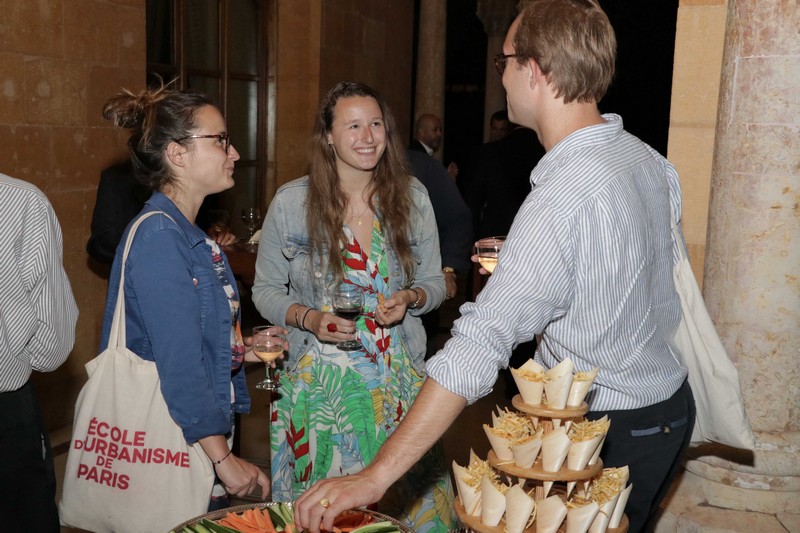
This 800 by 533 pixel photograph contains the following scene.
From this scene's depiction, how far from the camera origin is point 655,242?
1924 mm

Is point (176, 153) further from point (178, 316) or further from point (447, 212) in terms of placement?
point (447, 212)

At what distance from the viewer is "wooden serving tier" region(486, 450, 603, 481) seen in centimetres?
154

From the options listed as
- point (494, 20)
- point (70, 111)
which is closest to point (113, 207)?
point (70, 111)

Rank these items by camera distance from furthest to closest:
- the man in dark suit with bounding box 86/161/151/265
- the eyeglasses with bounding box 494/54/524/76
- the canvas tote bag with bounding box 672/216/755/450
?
the man in dark suit with bounding box 86/161/151/265 < the canvas tote bag with bounding box 672/216/755/450 < the eyeglasses with bounding box 494/54/524/76

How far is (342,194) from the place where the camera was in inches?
126

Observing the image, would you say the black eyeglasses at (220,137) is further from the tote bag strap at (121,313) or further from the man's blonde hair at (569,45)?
the man's blonde hair at (569,45)

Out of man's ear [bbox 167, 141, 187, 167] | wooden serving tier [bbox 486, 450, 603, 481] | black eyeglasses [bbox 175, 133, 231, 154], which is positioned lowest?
wooden serving tier [bbox 486, 450, 603, 481]

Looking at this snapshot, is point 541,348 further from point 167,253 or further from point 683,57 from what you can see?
point 683,57

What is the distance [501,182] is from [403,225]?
3.08 metres

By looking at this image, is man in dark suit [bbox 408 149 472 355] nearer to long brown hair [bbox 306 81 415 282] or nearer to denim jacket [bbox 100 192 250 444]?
long brown hair [bbox 306 81 415 282]

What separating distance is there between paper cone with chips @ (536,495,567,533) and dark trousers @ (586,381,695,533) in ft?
1.30

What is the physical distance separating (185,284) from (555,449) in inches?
45.5

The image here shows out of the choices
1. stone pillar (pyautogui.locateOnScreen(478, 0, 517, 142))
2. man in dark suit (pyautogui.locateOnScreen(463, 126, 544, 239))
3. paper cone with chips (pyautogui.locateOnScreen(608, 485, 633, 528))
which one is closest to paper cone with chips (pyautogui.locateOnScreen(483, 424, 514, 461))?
paper cone with chips (pyautogui.locateOnScreen(608, 485, 633, 528))

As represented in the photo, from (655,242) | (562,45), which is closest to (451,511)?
(655,242)
